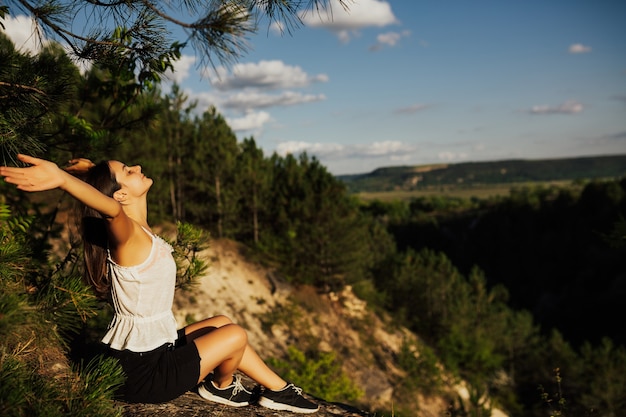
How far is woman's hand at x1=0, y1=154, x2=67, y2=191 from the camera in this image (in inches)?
70.0

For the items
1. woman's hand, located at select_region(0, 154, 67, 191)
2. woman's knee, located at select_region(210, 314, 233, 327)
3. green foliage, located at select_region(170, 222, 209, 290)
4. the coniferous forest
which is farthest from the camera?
green foliage, located at select_region(170, 222, 209, 290)

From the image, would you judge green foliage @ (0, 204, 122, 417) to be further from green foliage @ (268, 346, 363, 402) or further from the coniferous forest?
green foliage @ (268, 346, 363, 402)

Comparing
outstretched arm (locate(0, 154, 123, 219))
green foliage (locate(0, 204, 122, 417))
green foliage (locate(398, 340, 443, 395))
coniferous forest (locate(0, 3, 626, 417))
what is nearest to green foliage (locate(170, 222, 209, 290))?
coniferous forest (locate(0, 3, 626, 417))

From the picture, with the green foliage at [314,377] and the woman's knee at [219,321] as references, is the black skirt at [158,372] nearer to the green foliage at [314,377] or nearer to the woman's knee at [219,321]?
the woman's knee at [219,321]

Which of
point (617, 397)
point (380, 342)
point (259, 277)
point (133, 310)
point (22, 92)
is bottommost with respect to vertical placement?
point (617, 397)

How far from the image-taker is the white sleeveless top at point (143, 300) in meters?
2.67

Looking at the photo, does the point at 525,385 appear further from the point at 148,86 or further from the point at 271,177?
the point at 148,86

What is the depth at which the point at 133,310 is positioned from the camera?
2.76 metres

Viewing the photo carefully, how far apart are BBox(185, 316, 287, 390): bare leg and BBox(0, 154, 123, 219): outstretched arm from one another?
4.08 feet

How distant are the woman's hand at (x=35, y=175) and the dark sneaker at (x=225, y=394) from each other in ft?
6.23

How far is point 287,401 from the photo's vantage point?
3.18 meters

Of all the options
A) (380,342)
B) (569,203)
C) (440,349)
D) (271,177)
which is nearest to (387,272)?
(440,349)

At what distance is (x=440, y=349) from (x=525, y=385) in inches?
440

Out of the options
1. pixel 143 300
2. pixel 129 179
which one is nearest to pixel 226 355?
pixel 143 300
